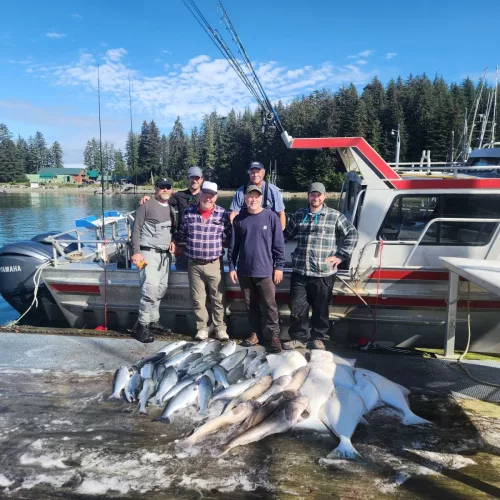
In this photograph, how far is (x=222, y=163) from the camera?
72312 millimetres

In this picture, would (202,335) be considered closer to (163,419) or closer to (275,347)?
(275,347)

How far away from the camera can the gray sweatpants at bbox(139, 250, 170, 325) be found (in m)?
5.32

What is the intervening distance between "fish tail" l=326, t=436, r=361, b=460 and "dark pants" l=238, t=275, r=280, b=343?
6.46 ft

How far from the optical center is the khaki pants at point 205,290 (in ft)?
16.6

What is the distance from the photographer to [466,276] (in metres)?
3.97

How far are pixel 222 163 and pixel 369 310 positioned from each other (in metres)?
69.0

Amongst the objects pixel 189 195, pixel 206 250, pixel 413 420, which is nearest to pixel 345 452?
pixel 413 420

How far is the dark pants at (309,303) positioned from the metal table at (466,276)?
4.25ft

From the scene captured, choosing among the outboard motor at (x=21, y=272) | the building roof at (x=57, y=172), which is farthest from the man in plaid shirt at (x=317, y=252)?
the building roof at (x=57, y=172)

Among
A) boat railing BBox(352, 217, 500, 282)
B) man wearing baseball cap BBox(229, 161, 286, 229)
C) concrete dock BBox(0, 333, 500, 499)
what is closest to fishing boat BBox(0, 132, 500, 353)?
A: boat railing BBox(352, 217, 500, 282)

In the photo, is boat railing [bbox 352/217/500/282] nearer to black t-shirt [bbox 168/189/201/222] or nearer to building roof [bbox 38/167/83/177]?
black t-shirt [bbox 168/189/201/222]

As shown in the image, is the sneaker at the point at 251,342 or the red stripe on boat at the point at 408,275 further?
the red stripe on boat at the point at 408,275

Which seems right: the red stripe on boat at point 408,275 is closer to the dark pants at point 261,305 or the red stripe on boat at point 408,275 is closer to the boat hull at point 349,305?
the boat hull at point 349,305

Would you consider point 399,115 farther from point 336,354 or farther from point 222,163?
point 336,354
